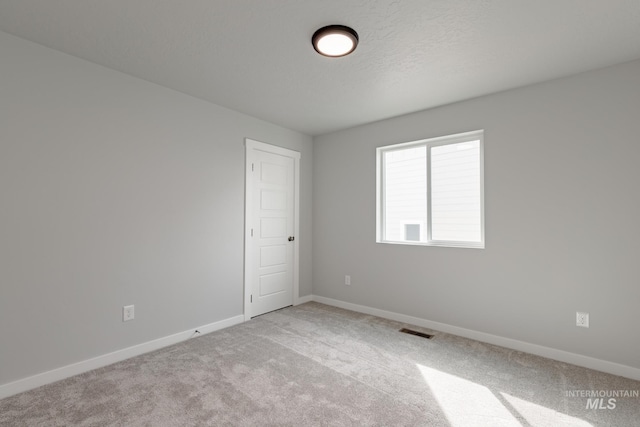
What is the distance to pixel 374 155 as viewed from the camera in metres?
4.05

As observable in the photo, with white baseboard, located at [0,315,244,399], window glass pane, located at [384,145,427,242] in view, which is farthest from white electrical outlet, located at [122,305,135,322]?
window glass pane, located at [384,145,427,242]

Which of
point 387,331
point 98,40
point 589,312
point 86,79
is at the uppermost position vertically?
point 98,40

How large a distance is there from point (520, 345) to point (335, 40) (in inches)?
124

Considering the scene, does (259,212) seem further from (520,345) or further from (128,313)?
(520,345)

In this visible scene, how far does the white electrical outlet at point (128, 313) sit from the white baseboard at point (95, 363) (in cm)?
26

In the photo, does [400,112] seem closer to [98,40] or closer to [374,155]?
[374,155]

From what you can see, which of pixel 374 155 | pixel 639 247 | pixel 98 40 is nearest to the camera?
pixel 98 40

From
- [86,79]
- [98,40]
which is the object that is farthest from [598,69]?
[86,79]

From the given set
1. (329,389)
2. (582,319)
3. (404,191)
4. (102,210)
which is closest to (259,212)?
Answer: (102,210)

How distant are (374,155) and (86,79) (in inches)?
121

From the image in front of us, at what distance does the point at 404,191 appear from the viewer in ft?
12.7

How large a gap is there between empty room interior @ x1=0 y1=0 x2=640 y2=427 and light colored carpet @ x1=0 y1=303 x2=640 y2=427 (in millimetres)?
21

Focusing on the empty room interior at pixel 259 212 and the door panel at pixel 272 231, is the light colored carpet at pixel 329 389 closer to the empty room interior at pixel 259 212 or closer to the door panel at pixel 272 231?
the empty room interior at pixel 259 212

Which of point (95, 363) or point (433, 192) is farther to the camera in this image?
point (433, 192)
